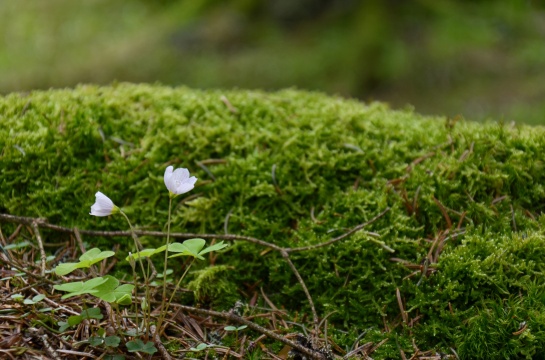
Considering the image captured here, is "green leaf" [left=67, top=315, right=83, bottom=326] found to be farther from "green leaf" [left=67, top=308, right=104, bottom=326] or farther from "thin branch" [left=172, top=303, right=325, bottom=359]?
"thin branch" [left=172, top=303, right=325, bottom=359]

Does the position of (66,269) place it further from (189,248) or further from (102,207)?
(189,248)

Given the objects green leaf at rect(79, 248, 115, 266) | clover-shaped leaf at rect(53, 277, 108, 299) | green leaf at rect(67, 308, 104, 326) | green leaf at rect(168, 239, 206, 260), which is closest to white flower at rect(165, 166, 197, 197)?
green leaf at rect(168, 239, 206, 260)

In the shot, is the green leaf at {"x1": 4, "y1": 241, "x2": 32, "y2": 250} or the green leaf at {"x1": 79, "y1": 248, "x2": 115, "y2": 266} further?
the green leaf at {"x1": 4, "y1": 241, "x2": 32, "y2": 250}

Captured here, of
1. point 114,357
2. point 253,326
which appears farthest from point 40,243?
point 253,326

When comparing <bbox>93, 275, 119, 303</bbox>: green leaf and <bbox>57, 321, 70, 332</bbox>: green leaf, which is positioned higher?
<bbox>93, 275, 119, 303</bbox>: green leaf

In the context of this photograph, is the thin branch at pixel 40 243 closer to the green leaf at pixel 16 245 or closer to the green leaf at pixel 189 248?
the green leaf at pixel 16 245

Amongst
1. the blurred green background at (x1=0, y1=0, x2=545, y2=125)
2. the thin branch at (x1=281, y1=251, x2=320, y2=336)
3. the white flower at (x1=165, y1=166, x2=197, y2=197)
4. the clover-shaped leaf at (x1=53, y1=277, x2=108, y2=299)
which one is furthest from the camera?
the blurred green background at (x1=0, y1=0, x2=545, y2=125)
